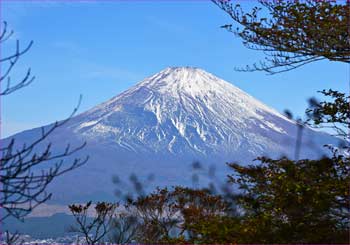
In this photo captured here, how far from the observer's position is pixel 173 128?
374 feet

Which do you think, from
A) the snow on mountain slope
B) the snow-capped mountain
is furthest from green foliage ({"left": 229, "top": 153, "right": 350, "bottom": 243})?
the snow on mountain slope

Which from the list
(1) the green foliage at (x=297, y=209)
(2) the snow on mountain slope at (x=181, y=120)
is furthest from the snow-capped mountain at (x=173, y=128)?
(1) the green foliage at (x=297, y=209)

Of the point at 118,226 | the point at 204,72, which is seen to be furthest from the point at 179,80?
the point at 118,226

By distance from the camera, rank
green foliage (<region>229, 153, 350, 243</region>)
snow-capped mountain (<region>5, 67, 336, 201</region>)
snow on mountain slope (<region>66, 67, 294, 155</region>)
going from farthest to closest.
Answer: snow on mountain slope (<region>66, 67, 294, 155</region>)
snow-capped mountain (<region>5, 67, 336, 201</region>)
green foliage (<region>229, 153, 350, 243</region>)

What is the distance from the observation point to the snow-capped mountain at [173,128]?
351 feet

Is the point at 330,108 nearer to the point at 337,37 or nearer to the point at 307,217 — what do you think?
the point at 337,37

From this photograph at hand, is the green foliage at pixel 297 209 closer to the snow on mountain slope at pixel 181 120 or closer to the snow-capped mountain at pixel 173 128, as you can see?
the snow-capped mountain at pixel 173 128

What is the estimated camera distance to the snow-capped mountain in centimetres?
10706

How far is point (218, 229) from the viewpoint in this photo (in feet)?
28.1

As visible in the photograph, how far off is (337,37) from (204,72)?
4633 inches

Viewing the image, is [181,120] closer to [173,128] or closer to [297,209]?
[173,128]

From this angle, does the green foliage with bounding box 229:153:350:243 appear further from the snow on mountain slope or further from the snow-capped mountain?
the snow on mountain slope

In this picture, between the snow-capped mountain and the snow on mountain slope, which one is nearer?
the snow-capped mountain

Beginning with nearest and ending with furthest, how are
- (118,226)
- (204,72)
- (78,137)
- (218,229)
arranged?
(218,229) → (118,226) → (78,137) → (204,72)
